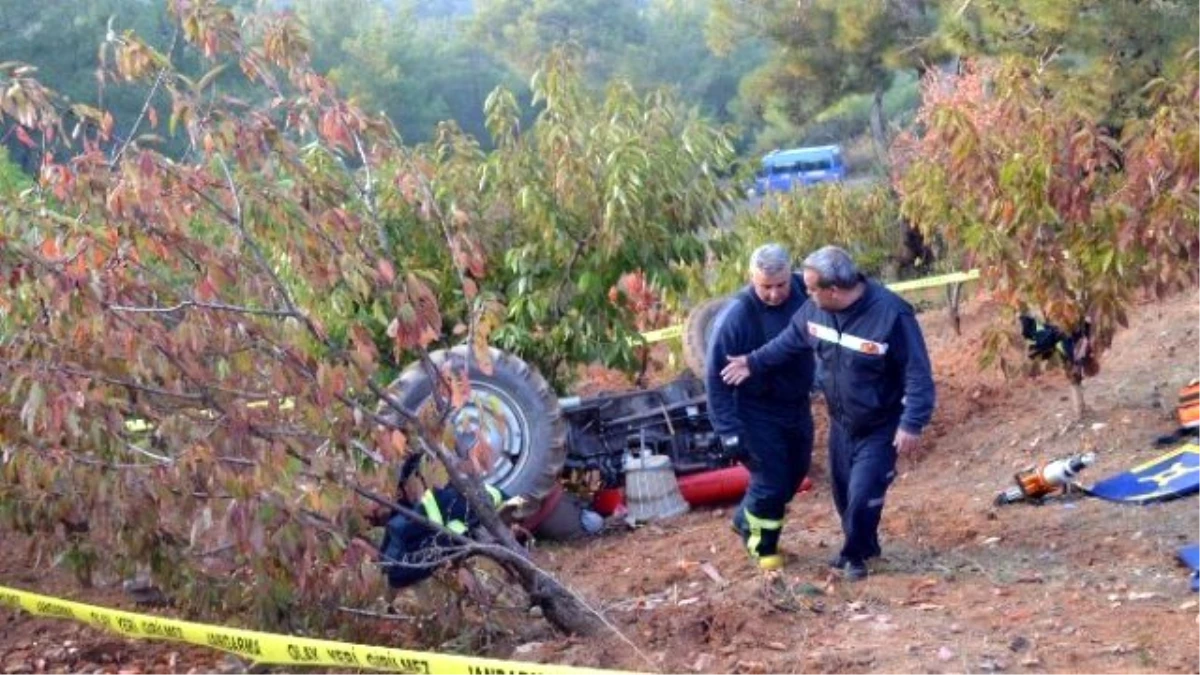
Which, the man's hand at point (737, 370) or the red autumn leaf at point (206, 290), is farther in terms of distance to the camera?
the man's hand at point (737, 370)

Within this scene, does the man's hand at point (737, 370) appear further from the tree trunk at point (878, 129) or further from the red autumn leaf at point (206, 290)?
the tree trunk at point (878, 129)

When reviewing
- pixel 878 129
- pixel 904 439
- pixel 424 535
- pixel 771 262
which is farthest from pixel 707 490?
pixel 878 129

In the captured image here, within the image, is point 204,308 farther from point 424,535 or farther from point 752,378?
point 752,378

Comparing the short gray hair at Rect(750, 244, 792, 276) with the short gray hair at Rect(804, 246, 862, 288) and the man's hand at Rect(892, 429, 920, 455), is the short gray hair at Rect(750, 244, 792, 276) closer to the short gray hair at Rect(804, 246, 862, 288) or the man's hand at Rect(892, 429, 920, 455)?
the short gray hair at Rect(804, 246, 862, 288)

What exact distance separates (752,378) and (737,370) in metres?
0.12

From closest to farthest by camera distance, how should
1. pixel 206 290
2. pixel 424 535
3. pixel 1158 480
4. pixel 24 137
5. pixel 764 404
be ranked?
pixel 206 290, pixel 24 137, pixel 424 535, pixel 764 404, pixel 1158 480

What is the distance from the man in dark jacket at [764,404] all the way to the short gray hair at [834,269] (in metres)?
0.56

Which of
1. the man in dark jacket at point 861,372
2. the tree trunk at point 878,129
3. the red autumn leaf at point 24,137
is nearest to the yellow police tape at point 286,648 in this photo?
the red autumn leaf at point 24,137

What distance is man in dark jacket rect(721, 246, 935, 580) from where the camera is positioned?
23.1 feet

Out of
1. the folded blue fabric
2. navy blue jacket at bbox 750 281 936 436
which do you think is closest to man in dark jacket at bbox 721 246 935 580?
navy blue jacket at bbox 750 281 936 436

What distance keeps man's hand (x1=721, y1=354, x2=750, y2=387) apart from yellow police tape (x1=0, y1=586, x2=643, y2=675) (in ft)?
6.98

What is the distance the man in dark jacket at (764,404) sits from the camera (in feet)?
25.1

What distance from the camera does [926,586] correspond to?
701 centimetres

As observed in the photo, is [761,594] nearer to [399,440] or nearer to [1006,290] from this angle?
[399,440]
